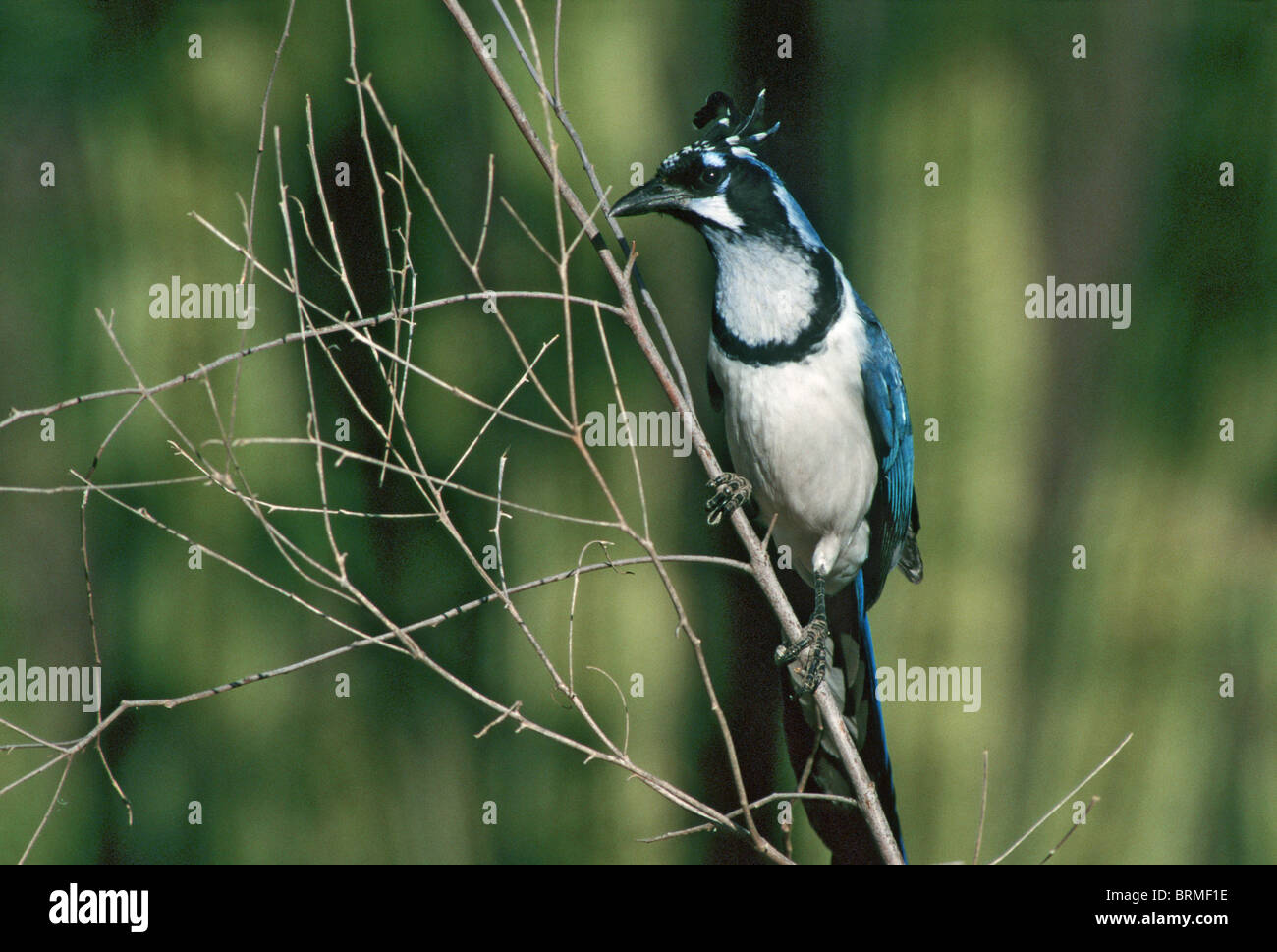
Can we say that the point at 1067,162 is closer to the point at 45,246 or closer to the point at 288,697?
the point at 288,697

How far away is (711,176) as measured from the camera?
56.9 inches

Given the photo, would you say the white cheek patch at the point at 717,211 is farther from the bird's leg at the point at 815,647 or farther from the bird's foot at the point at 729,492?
the bird's leg at the point at 815,647

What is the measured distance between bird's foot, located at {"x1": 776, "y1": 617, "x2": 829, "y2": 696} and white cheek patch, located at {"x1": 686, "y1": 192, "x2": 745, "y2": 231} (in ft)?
2.12

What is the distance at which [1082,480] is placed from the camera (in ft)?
6.00

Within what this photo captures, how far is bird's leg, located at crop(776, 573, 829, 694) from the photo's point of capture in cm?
155
